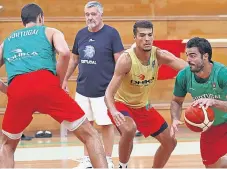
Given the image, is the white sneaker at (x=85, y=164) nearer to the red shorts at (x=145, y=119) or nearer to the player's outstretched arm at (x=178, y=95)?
the red shorts at (x=145, y=119)

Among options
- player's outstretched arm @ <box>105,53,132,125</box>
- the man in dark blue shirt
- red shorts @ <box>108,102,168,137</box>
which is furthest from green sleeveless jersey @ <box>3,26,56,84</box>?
the man in dark blue shirt

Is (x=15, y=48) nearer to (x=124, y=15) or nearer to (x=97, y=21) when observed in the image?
(x=97, y=21)

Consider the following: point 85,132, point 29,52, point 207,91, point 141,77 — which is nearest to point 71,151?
point 141,77

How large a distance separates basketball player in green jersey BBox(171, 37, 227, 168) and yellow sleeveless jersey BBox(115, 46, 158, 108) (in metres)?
0.60

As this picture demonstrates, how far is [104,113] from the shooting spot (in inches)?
281

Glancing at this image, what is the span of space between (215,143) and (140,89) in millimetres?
1030

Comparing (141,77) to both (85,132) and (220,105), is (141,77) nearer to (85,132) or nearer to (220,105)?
(85,132)

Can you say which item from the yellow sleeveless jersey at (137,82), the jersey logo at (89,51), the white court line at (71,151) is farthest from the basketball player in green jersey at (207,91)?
the white court line at (71,151)

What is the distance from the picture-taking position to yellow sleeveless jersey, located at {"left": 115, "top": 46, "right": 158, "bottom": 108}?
6.04 meters

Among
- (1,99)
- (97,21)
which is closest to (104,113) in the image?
(97,21)

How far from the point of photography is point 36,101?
525cm

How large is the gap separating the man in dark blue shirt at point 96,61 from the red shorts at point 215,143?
5.78 ft

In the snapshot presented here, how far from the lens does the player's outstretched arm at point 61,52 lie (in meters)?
5.33

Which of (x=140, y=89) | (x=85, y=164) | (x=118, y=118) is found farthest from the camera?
(x=85, y=164)
